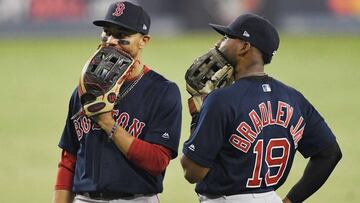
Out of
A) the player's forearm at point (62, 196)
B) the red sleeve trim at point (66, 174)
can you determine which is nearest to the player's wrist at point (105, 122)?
the red sleeve trim at point (66, 174)

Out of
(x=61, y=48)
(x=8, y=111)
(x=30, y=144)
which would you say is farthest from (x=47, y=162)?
(x=61, y=48)

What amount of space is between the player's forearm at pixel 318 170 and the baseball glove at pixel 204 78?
2.51ft

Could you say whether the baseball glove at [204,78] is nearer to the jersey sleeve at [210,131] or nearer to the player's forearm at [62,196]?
the jersey sleeve at [210,131]

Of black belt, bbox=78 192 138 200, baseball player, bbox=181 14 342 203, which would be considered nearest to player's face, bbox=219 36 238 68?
baseball player, bbox=181 14 342 203

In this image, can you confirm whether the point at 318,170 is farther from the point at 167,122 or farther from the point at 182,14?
the point at 182,14

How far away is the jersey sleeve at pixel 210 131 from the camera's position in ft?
18.3

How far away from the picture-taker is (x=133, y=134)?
5.86 m

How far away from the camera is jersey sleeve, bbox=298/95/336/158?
237 inches

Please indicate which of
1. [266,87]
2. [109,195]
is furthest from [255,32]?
[109,195]

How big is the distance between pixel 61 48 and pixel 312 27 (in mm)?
6873

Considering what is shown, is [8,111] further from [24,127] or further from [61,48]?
[61,48]

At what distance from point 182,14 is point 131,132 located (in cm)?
1949

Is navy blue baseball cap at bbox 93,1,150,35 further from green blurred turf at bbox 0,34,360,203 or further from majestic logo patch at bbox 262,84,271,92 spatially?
green blurred turf at bbox 0,34,360,203

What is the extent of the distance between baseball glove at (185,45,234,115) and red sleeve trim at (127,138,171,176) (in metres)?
0.45
